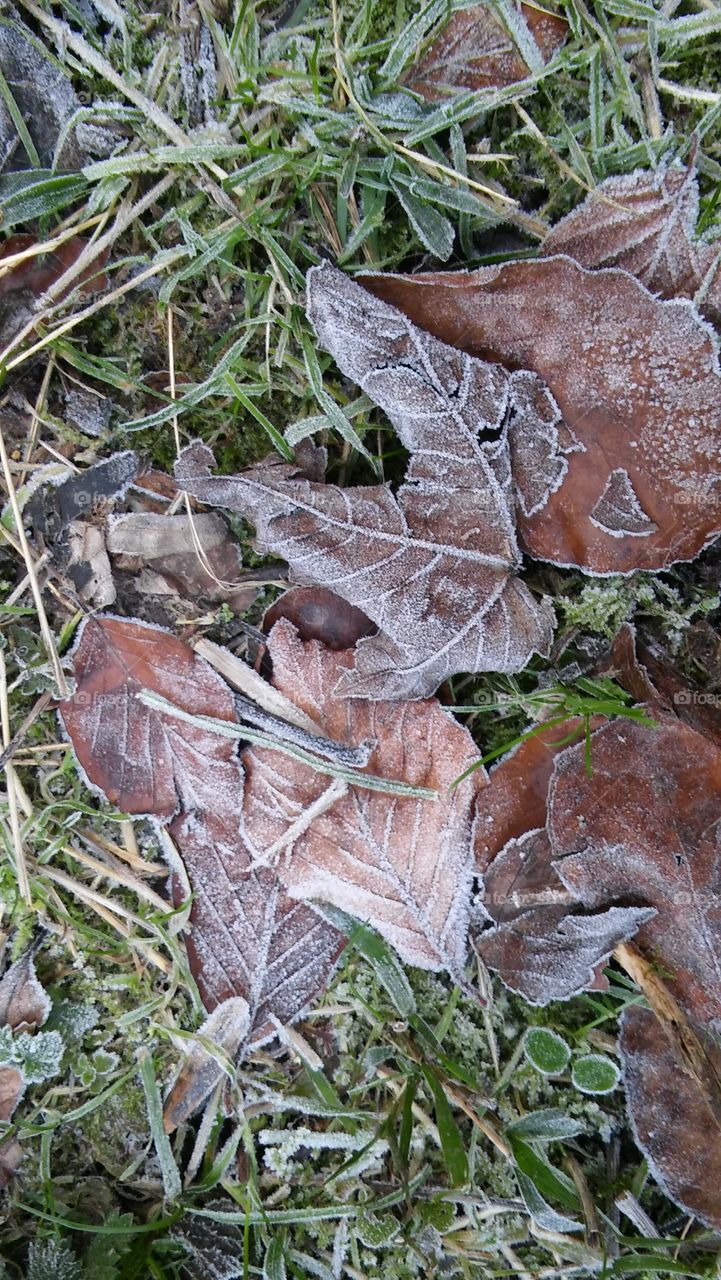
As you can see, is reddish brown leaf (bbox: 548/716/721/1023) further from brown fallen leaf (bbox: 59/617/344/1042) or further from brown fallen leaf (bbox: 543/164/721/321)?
brown fallen leaf (bbox: 543/164/721/321)

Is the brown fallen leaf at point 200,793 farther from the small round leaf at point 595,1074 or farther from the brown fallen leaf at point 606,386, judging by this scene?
the brown fallen leaf at point 606,386

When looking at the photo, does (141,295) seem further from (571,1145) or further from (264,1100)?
(571,1145)

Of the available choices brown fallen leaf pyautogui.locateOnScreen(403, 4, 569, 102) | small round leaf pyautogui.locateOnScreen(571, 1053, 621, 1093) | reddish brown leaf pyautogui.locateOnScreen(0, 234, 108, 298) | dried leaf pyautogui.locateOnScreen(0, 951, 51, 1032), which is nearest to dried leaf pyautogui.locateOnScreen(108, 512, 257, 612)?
reddish brown leaf pyautogui.locateOnScreen(0, 234, 108, 298)

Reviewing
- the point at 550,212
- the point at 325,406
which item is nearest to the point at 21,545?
the point at 325,406

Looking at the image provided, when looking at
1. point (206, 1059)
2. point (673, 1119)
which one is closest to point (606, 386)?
point (673, 1119)

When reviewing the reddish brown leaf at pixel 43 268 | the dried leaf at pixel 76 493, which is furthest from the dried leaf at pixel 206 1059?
the reddish brown leaf at pixel 43 268

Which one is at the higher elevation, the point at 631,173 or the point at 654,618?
the point at 631,173
